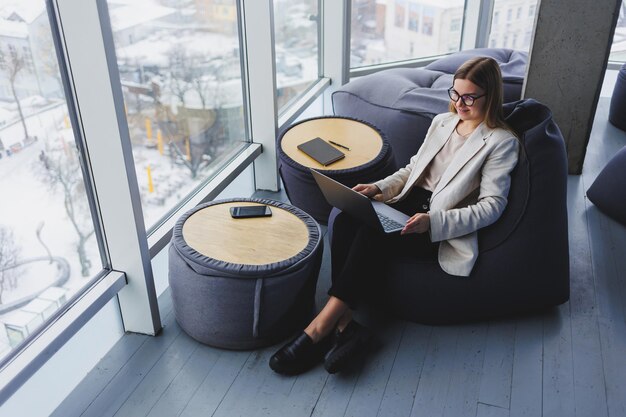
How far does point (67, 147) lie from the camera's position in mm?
2389

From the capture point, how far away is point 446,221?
8.46ft

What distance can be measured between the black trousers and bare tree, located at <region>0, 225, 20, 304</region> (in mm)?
1241

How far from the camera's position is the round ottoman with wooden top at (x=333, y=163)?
3348mm

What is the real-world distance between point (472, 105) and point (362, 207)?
63 cm

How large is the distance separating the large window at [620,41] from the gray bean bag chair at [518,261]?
3.50 meters

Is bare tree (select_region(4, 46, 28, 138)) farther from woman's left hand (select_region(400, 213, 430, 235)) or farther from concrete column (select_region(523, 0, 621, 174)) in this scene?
concrete column (select_region(523, 0, 621, 174))

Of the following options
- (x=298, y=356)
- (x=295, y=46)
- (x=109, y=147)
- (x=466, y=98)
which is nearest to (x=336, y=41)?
(x=295, y=46)

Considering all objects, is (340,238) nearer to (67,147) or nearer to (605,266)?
(67,147)

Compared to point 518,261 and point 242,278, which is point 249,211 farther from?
point 518,261

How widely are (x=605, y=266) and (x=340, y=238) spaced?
4.98 feet

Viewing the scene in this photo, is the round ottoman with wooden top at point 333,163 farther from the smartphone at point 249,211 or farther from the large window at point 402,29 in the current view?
the large window at point 402,29

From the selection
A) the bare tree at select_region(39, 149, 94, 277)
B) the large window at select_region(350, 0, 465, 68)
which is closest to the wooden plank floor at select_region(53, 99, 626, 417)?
the bare tree at select_region(39, 149, 94, 277)

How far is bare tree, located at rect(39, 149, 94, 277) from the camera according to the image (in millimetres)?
2324

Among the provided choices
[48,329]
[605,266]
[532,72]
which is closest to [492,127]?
[605,266]
